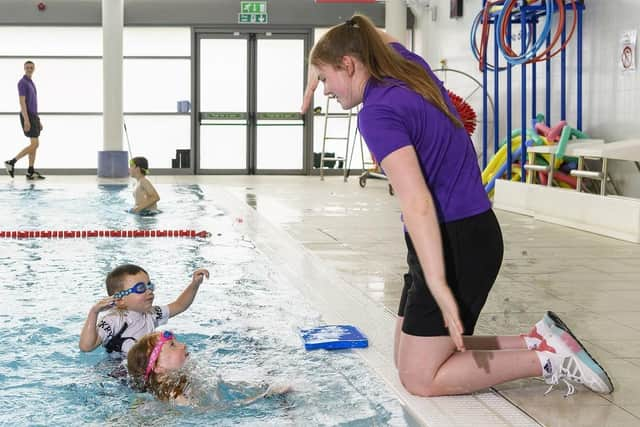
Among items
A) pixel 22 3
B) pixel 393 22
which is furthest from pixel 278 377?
pixel 22 3

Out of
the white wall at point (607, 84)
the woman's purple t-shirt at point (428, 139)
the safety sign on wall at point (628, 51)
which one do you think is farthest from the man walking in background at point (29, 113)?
the woman's purple t-shirt at point (428, 139)

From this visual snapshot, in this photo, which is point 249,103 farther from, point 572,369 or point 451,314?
point 451,314

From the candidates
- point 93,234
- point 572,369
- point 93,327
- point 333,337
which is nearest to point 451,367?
point 572,369

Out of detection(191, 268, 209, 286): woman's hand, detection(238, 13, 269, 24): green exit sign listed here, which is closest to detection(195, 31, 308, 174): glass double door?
detection(238, 13, 269, 24): green exit sign

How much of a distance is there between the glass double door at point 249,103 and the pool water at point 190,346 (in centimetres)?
1028

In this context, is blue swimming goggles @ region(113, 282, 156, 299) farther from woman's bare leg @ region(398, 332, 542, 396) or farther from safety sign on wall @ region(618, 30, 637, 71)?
safety sign on wall @ region(618, 30, 637, 71)

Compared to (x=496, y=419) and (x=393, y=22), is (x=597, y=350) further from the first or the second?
(x=393, y=22)

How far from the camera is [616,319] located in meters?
4.61

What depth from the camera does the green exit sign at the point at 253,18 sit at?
1775cm

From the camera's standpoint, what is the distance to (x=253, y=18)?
17750 millimetres

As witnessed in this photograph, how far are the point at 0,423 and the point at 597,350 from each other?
8.20ft

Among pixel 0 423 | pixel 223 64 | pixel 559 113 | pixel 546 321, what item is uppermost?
pixel 223 64

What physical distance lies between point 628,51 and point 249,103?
1009 centimetres

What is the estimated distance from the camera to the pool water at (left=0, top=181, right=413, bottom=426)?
327 centimetres
